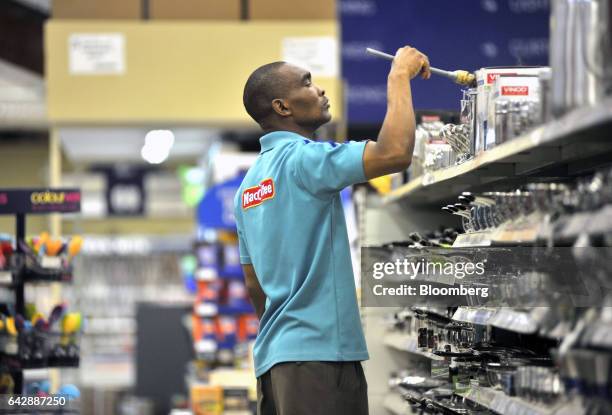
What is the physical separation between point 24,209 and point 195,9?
4230 millimetres

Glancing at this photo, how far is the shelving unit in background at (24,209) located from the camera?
458 cm

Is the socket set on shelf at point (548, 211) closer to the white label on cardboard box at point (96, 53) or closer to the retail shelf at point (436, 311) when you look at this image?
the retail shelf at point (436, 311)

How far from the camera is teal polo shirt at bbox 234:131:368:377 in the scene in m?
2.87

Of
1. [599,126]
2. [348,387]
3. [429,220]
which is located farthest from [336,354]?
[429,220]

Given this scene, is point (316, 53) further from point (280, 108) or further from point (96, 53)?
point (280, 108)

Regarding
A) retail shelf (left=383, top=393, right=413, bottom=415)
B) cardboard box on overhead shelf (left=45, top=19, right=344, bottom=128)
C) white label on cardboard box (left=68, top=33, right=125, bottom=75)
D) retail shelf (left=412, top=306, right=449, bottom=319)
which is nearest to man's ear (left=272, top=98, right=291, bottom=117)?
retail shelf (left=412, top=306, right=449, bottom=319)

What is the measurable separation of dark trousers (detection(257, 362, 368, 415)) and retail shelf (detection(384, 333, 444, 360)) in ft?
2.02

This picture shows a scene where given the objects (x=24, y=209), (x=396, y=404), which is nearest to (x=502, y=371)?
(x=396, y=404)

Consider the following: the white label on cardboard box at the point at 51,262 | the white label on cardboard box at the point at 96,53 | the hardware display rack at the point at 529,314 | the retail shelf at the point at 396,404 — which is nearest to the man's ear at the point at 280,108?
the hardware display rack at the point at 529,314

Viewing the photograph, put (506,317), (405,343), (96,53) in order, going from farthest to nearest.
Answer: (96,53) → (405,343) → (506,317)

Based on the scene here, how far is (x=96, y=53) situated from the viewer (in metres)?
8.26

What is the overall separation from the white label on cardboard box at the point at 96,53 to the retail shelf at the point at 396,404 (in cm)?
443

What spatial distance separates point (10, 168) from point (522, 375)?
12.7 m

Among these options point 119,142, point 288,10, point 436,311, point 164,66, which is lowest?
point 436,311
